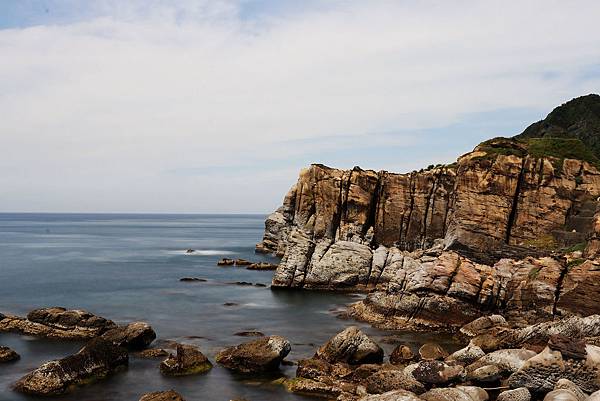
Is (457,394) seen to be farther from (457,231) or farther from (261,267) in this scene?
(261,267)

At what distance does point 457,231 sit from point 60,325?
5718 cm

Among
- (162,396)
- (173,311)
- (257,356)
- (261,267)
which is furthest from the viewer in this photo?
(261,267)

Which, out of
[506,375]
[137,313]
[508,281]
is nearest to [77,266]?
[137,313]

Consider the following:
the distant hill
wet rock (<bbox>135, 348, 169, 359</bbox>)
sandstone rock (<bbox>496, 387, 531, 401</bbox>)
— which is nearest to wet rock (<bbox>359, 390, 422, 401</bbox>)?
sandstone rock (<bbox>496, 387, 531, 401</bbox>)

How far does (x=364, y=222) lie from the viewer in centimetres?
9875

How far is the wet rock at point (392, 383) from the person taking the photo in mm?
34094

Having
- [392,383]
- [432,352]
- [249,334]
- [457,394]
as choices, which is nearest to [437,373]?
[392,383]

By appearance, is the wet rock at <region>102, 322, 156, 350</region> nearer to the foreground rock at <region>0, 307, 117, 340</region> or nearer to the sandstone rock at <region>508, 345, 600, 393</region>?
the foreground rock at <region>0, 307, 117, 340</region>

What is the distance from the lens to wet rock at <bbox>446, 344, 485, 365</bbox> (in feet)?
132

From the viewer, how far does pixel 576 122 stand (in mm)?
157625

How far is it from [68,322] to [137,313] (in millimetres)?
12639

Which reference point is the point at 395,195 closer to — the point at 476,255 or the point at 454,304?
the point at 476,255

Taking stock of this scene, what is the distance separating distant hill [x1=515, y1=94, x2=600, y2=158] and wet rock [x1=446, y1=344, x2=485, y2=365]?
118 m

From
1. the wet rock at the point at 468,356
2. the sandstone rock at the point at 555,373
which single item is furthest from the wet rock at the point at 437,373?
the wet rock at the point at 468,356
